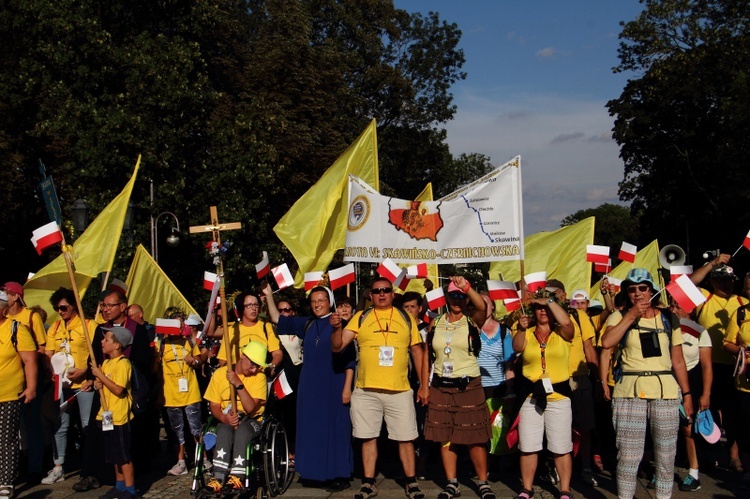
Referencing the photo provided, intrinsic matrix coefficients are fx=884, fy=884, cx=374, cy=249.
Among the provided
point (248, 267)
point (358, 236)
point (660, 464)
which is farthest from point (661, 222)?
point (660, 464)

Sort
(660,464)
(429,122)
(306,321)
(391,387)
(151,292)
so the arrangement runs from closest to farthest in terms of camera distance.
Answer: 1. (660,464)
2. (391,387)
3. (306,321)
4. (151,292)
5. (429,122)

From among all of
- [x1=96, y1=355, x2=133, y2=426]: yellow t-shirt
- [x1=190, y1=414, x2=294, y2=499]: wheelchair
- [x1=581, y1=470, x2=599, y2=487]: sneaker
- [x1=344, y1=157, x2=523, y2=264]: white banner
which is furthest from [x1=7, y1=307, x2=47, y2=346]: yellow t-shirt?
[x1=581, y1=470, x2=599, y2=487]: sneaker

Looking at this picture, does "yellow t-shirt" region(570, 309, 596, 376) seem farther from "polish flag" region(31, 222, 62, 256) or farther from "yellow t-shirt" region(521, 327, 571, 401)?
"polish flag" region(31, 222, 62, 256)

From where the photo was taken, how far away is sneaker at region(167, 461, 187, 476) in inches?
342

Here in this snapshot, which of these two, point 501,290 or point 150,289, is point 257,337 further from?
point 150,289

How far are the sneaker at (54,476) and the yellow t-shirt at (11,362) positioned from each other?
1269 mm

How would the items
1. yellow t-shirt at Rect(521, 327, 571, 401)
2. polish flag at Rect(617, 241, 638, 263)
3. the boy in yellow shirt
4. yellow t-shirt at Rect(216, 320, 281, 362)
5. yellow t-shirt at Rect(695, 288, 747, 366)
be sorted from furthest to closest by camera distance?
polish flag at Rect(617, 241, 638, 263) → yellow t-shirt at Rect(695, 288, 747, 366) → yellow t-shirt at Rect(216, 320, 281, 362) → the boy in yellow shirt → yellow t-shirt at Rect(521, 327, 571, 401)

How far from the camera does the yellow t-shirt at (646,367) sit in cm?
627

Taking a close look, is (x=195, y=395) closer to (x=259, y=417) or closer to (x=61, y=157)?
(x=259, y=417)

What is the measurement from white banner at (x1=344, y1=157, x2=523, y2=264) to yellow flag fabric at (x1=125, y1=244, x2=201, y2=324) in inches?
88.5

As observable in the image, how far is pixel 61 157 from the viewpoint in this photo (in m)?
24.4

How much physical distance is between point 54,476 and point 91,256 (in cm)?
234

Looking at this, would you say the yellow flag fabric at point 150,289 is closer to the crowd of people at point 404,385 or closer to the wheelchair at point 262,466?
the crowd of people at point 404,385

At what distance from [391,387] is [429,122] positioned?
106 ft
